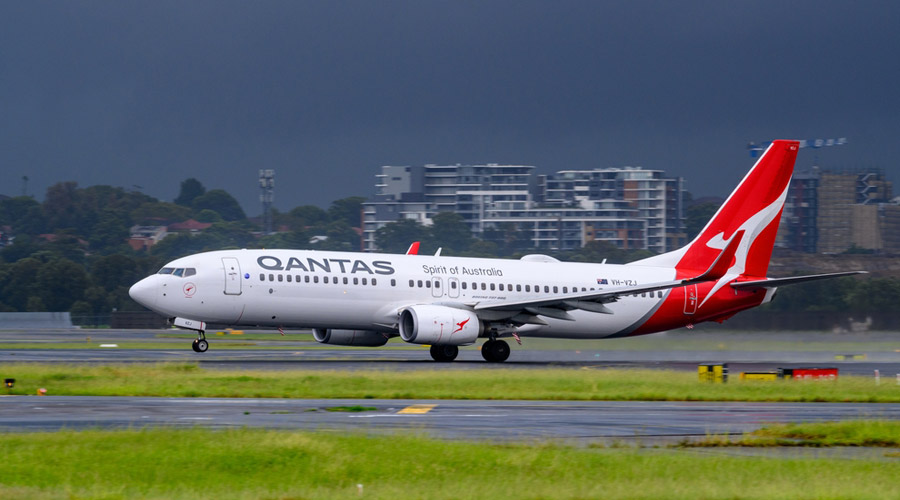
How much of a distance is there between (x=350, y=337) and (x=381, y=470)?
29.1 m

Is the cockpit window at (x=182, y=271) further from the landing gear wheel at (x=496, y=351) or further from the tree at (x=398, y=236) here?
the tree at (x=398, y=236)

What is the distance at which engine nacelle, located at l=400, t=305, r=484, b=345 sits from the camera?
41.2 meters

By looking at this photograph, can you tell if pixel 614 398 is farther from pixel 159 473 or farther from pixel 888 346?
pixel 888 346

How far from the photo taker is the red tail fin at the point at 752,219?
49.3m

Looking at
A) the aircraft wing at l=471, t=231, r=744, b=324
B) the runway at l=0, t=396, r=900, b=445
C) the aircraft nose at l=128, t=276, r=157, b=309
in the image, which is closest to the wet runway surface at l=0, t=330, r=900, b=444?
the runway at l=0, t=396, r=900, b=445

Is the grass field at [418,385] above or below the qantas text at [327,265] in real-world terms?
below

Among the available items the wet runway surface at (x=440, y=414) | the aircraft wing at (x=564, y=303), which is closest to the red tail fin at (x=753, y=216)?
the aircraft wing at (x=564, y=303)

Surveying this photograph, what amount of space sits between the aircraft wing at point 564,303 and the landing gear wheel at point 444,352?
175cm

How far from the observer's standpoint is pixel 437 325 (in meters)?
41.3

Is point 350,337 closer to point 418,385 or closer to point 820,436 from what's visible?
point 418,385

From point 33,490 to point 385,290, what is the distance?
93.2 feet

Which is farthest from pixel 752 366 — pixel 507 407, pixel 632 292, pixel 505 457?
pixel 505 457

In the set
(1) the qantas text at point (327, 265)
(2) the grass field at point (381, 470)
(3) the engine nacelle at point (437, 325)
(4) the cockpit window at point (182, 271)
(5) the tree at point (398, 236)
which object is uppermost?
(5) the tree at point (398, 236)

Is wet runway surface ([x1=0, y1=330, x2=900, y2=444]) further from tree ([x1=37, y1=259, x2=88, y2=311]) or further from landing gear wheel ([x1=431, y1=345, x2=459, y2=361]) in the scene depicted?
tree ([x1=37, y1=259, x2=88, y2=311])
